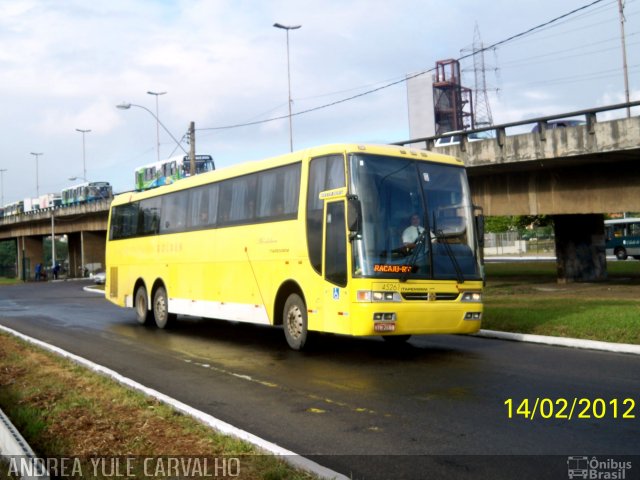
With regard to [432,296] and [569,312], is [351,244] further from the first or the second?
[569,312]

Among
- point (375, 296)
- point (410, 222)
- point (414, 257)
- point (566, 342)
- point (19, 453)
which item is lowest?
point (566, 342)

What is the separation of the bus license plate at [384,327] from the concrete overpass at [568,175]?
12148 mm

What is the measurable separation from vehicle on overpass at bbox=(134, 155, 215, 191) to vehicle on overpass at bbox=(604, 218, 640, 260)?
3260 centimetres

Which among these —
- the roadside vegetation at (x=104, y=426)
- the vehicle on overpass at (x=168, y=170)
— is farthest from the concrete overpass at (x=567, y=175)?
the vehicle on overpass at (x=168, y=170)

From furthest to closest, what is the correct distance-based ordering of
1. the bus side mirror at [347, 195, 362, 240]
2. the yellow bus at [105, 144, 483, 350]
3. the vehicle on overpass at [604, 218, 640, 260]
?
1. the vehicle on overpass at [604, 218, 640, 260]
2. the yellow bus at [105, 144, 483, 350]
3. the bus side mirror at [347, 195, 362, 240]

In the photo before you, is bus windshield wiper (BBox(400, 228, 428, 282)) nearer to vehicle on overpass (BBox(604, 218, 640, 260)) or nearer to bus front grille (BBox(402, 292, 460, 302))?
bus front grille (BBox(402, 292, 460, 302))

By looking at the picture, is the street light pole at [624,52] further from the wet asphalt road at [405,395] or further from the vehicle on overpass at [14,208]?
the vehicle on overpass at [14,208]

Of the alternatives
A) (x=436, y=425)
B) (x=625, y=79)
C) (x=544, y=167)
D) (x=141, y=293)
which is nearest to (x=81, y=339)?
(x=141, y=293)

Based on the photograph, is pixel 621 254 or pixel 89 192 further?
pixel 89 192

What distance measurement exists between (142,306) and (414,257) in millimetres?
10423

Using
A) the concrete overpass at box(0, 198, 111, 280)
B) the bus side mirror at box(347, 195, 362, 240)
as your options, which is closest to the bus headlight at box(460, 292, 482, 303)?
the bus side mirror at box(347, 195, 362, 240)

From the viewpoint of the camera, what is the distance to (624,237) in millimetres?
55438

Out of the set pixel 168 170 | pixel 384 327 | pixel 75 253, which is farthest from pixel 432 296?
pixel 75 253

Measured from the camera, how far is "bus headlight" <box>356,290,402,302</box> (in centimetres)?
1064
